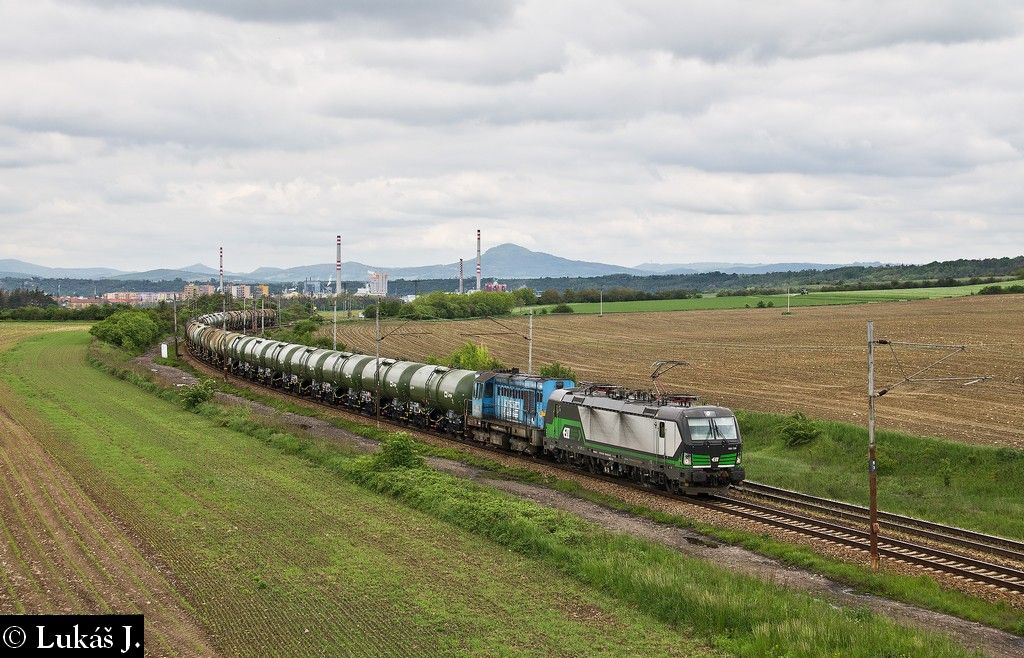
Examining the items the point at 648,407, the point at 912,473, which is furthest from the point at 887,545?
the point at 912,473

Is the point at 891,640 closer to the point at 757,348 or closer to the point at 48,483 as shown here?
the point at 48,483

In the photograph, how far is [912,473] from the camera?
130 ft

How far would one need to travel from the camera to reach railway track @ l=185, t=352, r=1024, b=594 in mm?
24625

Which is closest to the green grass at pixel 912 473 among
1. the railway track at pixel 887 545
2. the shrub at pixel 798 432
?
the shrub at pixel 798 432

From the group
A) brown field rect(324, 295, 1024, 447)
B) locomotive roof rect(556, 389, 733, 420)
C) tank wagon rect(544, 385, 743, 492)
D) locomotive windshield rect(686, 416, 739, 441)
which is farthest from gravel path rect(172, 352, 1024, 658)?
brown field rect(324, 295, 1024, 447)

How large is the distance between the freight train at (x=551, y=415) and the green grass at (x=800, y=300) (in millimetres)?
88100

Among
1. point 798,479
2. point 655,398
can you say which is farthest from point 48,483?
point 798,479

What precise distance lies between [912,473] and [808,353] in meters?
37.3

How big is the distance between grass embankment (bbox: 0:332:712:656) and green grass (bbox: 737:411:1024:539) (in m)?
16.6

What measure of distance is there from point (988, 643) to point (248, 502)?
22748 mm

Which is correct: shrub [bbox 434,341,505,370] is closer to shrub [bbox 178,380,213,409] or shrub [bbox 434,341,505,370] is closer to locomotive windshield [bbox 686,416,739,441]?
shrub [bbox 178,380,213,409]

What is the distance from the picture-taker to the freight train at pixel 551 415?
33.3 m

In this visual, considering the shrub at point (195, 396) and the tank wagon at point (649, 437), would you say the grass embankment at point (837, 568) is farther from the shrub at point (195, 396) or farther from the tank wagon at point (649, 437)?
the shrub at point (195, 396)

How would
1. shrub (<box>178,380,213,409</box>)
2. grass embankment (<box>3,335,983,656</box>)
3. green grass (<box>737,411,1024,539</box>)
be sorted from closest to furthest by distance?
grass embankment (<box>3,335,983,656</box>)
green grass (<box>737,411,1024,539</box>)
shrub (<box>178,380,213,409</box>)
